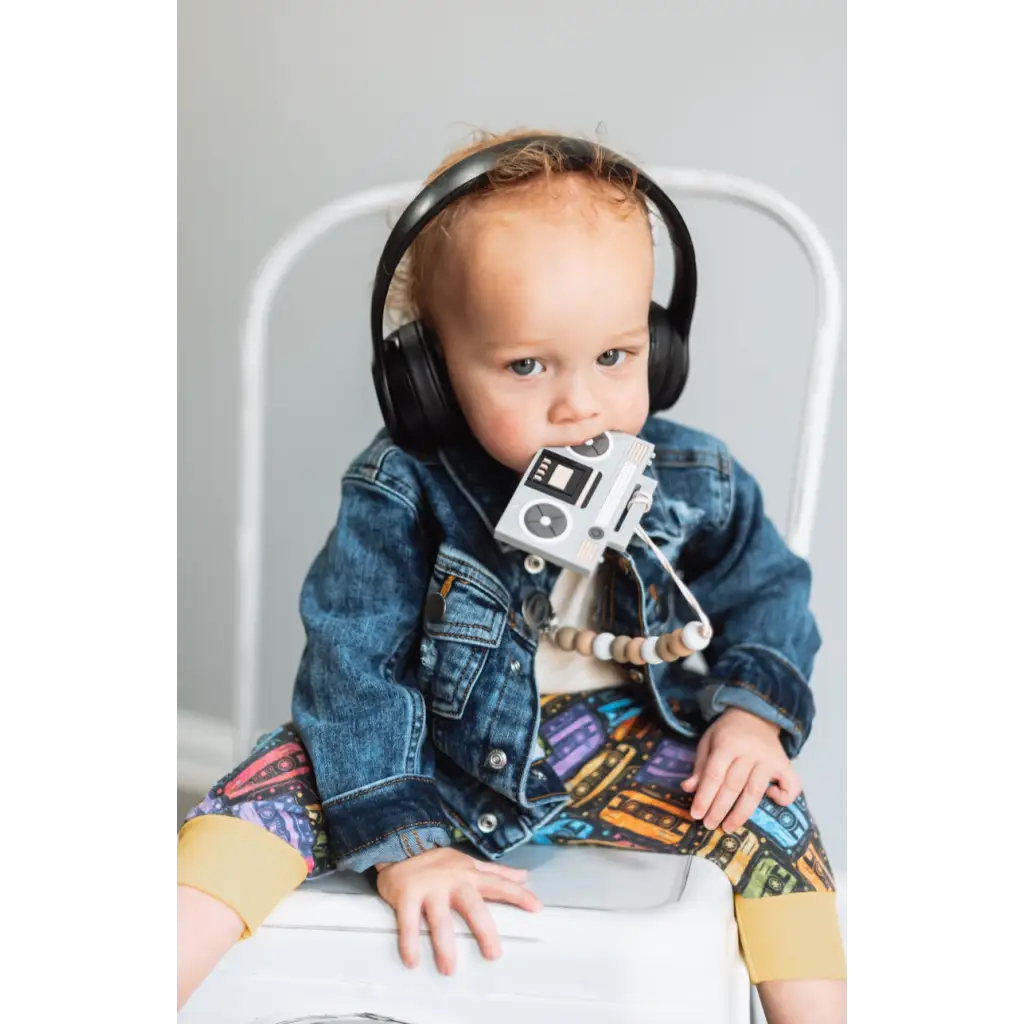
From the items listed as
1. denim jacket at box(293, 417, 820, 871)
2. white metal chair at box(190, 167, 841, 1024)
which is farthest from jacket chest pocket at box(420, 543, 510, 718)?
white metal chair at box(190, 167, 841, 1024)

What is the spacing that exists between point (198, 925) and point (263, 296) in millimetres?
411

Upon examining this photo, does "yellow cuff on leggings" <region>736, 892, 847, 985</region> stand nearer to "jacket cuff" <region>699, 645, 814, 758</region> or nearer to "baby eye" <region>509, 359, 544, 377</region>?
"jacket cuff" <region>699, 645, 814, 758</region>

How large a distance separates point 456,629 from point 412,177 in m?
0.34

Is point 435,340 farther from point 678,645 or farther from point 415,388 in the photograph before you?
point 678,645

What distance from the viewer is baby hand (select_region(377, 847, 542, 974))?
1.81 feet

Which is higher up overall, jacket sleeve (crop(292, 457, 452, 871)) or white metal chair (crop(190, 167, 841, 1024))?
jacket sleeve (crop(292, 457, 452, 871))

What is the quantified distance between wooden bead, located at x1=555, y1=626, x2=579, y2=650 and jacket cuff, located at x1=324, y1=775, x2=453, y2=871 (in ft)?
0.43

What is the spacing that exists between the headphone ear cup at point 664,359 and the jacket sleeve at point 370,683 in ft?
0.52

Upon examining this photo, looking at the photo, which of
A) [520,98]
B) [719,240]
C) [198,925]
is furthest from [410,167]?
[198,925]

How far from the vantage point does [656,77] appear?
0.76 meters
